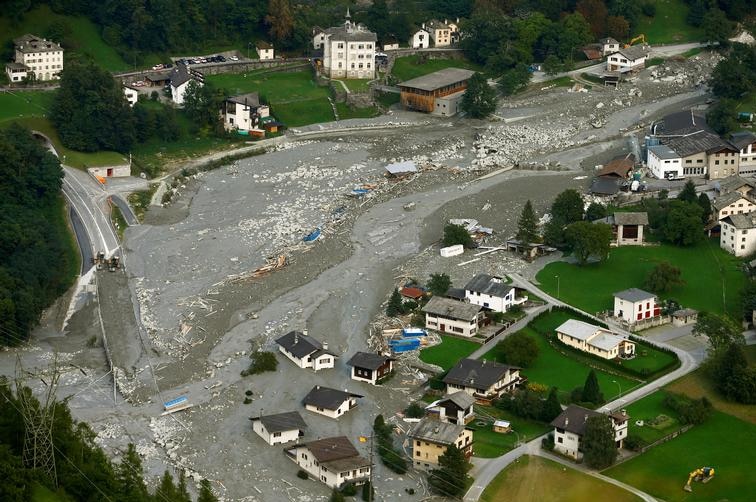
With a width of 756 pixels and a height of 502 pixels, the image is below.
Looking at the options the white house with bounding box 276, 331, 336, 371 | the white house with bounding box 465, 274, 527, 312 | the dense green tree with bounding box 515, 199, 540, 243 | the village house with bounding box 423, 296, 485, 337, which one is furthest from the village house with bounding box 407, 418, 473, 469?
the dense green tree with bounding box 515, 199, 540, 243

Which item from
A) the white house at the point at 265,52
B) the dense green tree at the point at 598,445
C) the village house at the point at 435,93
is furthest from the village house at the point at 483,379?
the white house at the point at 265,52

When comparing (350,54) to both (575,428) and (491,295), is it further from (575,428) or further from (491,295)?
(575,428)

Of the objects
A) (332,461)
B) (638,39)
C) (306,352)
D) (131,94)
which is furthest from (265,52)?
(332,461)

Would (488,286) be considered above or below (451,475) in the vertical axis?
above

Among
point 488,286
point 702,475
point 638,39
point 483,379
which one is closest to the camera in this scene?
point 702,475

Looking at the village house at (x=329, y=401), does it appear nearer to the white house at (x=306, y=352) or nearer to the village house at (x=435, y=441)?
the white house at (x=306, y=352)

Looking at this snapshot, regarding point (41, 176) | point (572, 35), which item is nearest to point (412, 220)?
point (41, 176)
